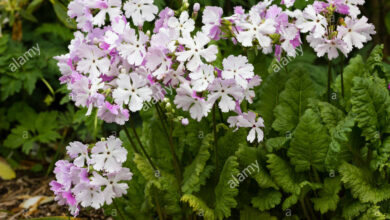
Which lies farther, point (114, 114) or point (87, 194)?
point (87, 194)

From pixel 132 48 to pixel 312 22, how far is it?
0.81m

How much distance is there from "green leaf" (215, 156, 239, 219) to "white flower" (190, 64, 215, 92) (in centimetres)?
55

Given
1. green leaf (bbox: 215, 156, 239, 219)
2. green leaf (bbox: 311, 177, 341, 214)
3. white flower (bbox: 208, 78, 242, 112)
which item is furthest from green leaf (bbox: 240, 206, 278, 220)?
white flower (bbox: 208, 78, 242, 112)

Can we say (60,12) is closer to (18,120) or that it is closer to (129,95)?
(18,120)

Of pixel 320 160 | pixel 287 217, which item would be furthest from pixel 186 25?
pixel 287 217

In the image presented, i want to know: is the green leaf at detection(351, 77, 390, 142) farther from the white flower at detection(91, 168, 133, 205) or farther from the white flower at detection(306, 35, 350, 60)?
the white flower at detection(91, 168, 133, 205)

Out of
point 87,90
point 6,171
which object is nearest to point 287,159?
point 87,90

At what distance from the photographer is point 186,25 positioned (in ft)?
6.81

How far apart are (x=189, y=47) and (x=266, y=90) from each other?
97 cm

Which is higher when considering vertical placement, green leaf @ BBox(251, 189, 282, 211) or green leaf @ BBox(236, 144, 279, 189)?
green leaf @ BBox(236, 144, 279, 189)

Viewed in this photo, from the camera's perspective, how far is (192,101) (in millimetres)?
2021

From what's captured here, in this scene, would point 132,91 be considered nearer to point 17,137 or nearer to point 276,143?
point 276,143

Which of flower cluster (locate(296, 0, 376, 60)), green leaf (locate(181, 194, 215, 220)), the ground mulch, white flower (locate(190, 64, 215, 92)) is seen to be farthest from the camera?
the ground mulch

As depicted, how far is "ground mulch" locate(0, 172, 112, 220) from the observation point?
319 centimetres
